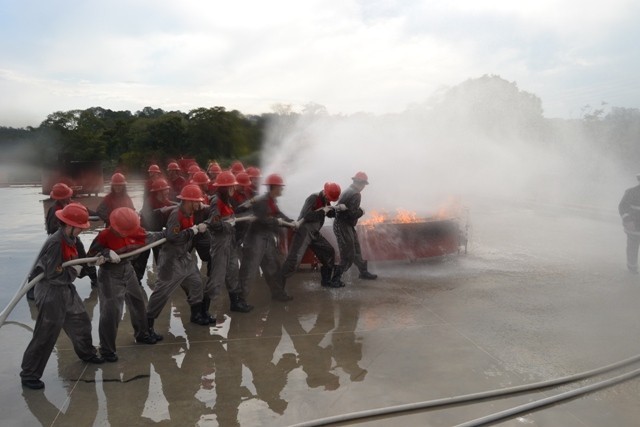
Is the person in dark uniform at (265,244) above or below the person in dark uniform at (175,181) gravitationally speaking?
below

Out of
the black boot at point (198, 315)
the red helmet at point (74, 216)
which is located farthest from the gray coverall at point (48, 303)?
the black boot at point (198, 315)

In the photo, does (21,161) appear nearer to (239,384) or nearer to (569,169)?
(239,384)

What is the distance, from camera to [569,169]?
68.8 ft

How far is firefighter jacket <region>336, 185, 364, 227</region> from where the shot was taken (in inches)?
284

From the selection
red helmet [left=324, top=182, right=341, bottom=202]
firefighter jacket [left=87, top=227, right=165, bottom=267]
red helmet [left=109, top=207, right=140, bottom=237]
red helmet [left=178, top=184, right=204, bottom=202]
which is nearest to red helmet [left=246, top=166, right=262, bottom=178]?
red helmet [left=324, top=182, right=341, bottom=202]

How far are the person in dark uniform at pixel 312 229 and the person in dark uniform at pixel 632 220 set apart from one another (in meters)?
4.59

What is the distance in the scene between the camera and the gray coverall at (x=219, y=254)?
5.85m

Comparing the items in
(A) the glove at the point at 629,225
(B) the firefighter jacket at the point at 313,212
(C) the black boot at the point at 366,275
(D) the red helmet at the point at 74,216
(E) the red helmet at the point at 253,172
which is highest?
(E) the red helmet at the point at 253,172

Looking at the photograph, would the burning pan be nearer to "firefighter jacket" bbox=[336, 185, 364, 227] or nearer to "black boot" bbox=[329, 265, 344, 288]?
"black boot" bbox=[329, 265, 344, 288]

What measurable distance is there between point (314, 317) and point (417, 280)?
86.8 inches

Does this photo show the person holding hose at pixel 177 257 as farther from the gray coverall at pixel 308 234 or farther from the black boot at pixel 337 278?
the black boot at pixel 337 278

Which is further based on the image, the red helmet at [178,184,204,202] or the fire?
the fire

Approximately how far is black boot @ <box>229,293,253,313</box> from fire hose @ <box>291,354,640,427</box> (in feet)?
9.15

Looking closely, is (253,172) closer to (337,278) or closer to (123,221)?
(337,278)
